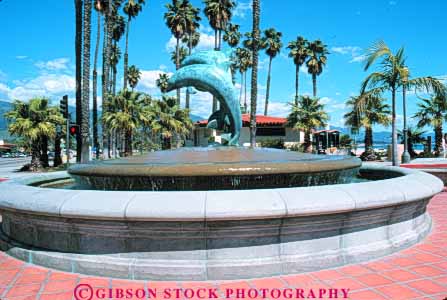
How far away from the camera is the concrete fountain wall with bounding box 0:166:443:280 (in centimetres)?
382

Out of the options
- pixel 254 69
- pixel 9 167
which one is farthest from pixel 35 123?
pixel 254 69

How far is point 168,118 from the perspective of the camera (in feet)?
108

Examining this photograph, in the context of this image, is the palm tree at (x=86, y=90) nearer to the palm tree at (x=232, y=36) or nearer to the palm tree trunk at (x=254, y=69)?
the palm tree trunk at (x=254, y=69)

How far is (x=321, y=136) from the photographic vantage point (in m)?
45.6

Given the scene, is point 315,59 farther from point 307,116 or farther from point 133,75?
point 133,75

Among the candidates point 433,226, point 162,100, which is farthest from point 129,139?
point 433,226

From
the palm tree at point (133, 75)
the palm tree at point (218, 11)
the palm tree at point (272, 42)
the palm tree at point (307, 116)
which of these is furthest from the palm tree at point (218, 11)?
the palm tree at point (133, 75)

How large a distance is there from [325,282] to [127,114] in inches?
1013

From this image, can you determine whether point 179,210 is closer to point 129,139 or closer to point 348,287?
point 348,287

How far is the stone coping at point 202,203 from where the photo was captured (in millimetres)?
3743

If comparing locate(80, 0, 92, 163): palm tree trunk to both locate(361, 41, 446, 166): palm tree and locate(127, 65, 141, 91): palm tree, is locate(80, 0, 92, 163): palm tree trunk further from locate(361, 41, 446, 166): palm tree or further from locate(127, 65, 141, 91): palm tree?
locate(127, 65, 141, 91): palm tree

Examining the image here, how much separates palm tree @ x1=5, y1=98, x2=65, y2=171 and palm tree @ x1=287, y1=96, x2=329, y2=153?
67.8 ft

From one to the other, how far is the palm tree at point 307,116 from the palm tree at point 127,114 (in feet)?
47.9

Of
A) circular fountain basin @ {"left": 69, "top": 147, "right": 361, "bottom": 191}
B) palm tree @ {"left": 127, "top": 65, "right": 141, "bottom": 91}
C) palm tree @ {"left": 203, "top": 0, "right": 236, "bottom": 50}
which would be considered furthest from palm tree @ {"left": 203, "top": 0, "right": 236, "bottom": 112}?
circular fountain basin @ {"left": 69, "top": 147, "right": 361, "bottom": 191}
